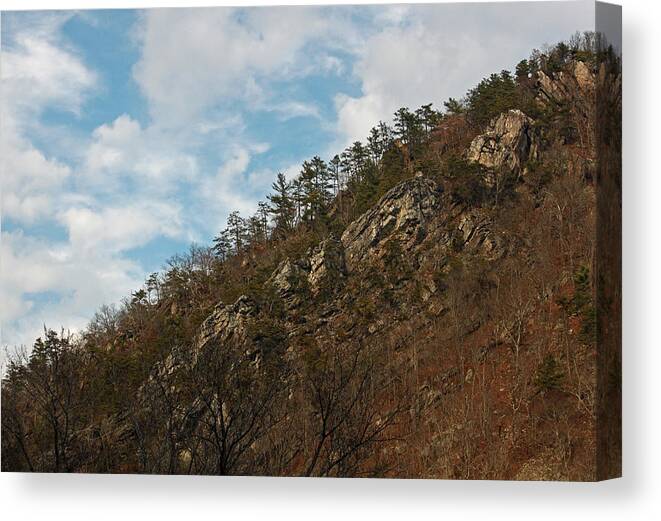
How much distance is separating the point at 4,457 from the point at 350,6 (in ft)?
21.5

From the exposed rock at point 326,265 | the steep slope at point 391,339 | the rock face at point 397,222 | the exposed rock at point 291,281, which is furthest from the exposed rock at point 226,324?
the rock face at point 397,222

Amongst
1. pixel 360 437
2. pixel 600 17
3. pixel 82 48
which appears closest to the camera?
pixel 600 17

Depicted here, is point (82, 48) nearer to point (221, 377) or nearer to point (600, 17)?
point (221, 377)

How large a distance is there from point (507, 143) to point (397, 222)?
162 cm

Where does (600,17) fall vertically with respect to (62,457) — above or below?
above

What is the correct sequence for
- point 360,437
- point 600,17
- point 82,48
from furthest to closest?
point 82,48, point 360,437, point 600,17

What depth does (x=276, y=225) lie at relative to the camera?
13039 millimetres

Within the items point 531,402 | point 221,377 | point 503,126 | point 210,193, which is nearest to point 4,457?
point 221,377

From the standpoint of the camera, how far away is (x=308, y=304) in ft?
40.2

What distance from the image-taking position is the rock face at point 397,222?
40.6ft

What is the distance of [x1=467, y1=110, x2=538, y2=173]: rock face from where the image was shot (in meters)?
12.2

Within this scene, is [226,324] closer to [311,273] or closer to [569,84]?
[311,273]

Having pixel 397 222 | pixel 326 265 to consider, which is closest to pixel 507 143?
pixel 397 222

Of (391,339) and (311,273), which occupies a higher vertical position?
(311,273)
